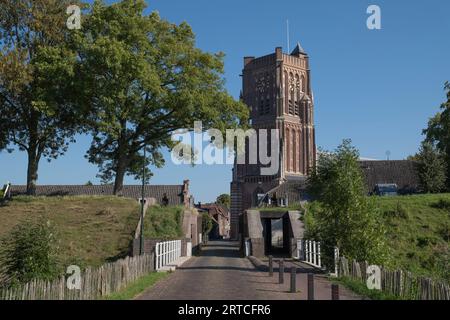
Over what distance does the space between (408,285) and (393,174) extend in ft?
180

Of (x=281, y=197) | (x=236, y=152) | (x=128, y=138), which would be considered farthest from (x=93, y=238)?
(x=281, y=197)

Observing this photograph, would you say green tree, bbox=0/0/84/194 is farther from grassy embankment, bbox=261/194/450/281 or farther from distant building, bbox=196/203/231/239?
distant building, bbox=196/203/231/239

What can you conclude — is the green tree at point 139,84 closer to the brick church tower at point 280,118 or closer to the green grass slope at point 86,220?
the green grass slope at point 86,220

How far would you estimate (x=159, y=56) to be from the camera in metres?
41.4

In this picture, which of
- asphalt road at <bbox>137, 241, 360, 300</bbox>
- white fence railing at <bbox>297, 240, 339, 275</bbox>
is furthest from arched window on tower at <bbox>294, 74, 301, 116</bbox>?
asphalt road at <bbox>137, 241, 360, 300</bbox>

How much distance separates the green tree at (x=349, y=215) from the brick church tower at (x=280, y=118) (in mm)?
60162

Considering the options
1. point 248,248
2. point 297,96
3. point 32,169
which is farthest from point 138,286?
point 297,96

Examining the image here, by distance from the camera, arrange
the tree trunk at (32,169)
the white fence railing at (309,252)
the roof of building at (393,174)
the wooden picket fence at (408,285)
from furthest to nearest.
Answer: the roof of building at (393,174)
the tree trunk at (32,169)
the white fence railing at (309,252)
the wooden picket fence at (408,285)

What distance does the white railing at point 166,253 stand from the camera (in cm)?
2628

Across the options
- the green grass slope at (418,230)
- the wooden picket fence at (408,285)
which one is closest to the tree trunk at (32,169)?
the green grass slope at (418,230)

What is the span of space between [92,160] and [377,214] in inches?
1084

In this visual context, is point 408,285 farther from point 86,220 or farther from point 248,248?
point 86,220

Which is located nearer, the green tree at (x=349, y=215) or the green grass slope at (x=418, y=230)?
the green tree at (x=349, y=215)
